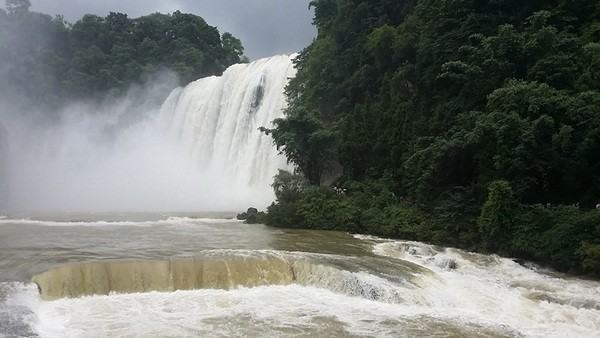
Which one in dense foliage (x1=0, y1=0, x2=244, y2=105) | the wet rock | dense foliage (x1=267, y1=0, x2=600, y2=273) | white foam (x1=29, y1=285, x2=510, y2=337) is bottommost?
white foam (x1=29, y1=285, x2=510, y2=337)

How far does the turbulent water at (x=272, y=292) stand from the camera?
8.04 m

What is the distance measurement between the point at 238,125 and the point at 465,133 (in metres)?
16.9

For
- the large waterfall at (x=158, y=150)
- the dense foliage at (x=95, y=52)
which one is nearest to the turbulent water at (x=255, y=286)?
the large waterfall at (x=158, y=150)

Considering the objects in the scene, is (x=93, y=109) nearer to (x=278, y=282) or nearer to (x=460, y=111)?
(x=460, y=111)

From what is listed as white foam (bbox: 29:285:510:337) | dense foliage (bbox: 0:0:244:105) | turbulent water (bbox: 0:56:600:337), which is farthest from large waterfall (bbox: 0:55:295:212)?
white foam (bbox: 29:285:510:337)

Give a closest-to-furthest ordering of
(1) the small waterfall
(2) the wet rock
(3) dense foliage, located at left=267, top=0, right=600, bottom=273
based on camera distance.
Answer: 1. (3) dense foliage, located at left=267, top=0, right=600, bottom=273
2. (2) the wet rock
3. (1) the small waterfall

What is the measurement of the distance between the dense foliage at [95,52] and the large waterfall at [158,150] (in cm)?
201

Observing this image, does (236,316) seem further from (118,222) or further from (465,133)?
(118,222)

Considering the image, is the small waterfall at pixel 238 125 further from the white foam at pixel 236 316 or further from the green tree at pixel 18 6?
the green tree at pixel 18 6

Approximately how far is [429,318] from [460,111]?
10.3 metres

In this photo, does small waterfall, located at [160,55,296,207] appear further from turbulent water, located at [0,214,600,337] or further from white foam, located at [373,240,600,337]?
white foam, located at [373,240,600,337]

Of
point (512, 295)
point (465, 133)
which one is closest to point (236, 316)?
point (512, 295)

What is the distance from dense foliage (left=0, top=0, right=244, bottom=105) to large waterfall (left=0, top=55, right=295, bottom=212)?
2.01m

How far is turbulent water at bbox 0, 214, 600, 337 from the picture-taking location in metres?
8.04
